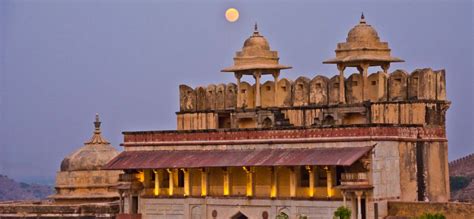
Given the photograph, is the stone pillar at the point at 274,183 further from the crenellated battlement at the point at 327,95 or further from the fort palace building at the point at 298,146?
the crenellated battlement at the point at 327,95

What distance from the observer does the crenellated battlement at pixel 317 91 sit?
62.6 m

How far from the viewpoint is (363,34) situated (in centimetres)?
6359

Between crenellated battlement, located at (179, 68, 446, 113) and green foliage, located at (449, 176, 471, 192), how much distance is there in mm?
24804

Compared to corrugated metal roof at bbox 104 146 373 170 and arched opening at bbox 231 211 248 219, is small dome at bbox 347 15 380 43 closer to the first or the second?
corrugated metal roof at bbox 104 146 373 170

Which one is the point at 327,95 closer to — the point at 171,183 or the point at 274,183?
the point at 274,183

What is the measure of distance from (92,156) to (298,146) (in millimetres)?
14265

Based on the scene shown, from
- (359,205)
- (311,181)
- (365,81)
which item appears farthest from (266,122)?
(359,205)

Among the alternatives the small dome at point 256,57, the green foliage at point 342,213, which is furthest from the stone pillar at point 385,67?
the green foliage at point 342,213

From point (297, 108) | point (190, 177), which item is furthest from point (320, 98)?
point (190, 177)

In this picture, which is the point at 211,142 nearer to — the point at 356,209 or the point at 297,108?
the point at 297,108

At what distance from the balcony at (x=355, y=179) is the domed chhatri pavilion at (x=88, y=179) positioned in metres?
16.0

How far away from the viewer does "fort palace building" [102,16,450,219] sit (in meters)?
59.4

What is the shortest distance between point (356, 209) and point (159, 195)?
10.1 m

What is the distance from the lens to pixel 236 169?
209ft
